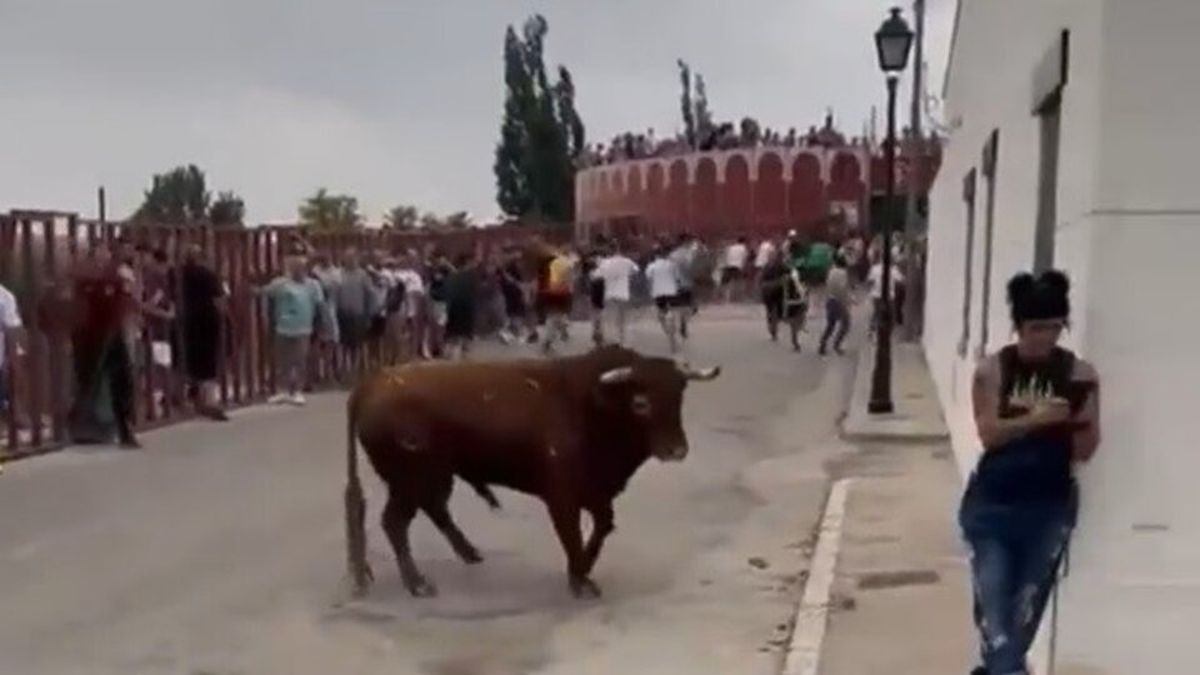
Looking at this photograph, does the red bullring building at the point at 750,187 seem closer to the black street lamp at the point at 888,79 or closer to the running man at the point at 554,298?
the running man at the point at 554,298

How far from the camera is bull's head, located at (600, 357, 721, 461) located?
10.9m

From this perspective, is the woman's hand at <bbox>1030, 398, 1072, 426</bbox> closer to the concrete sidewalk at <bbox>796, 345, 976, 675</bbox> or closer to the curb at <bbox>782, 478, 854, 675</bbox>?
the concrete sidewalk at <bbox>796, 345, 976, 675</bbox>

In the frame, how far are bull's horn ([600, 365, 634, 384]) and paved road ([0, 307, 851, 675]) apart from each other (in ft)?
3.77

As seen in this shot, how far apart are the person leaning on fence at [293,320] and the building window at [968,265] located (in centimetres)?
763

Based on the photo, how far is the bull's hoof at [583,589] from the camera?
1107 cm

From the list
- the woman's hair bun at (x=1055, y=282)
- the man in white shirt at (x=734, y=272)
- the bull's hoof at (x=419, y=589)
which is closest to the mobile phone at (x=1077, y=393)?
the woman's hair bun at (x=1055, y=282)

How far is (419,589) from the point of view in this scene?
11227 mm

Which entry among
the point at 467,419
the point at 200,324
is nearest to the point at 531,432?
the point at 467,419

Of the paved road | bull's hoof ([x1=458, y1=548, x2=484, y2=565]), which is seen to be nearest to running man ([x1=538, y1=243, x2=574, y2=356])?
the paved road

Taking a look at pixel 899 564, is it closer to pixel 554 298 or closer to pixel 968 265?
pixel 968 265

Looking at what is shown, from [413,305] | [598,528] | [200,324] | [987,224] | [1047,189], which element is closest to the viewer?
[1047,189]

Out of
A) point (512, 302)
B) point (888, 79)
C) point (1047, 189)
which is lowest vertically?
point (512, 302)

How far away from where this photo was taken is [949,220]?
22.6 metres

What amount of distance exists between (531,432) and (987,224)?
16.3 ft
